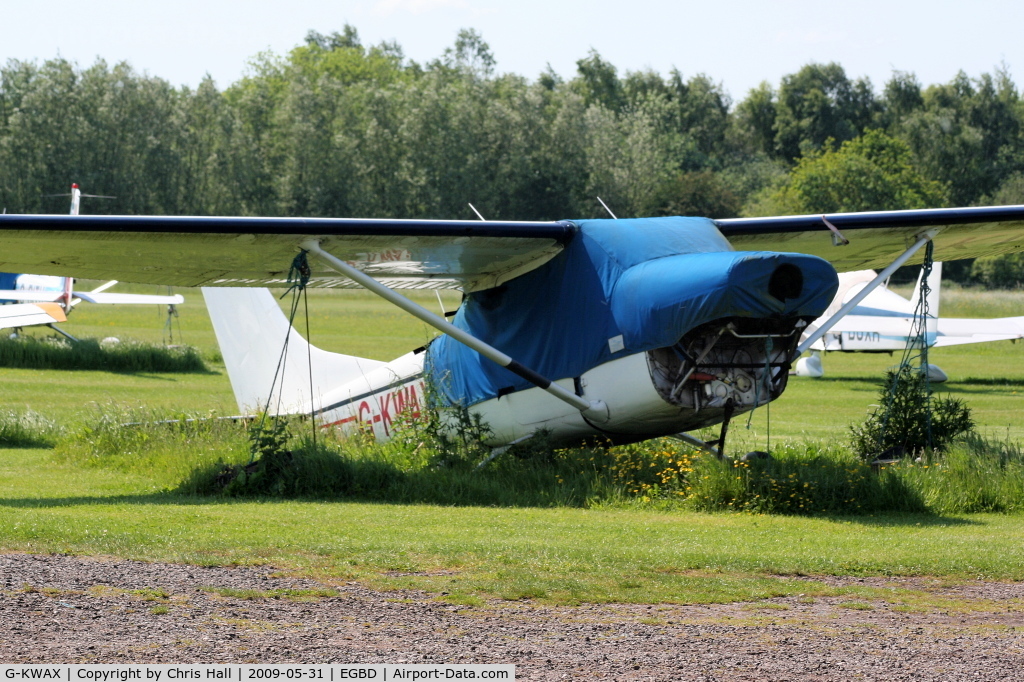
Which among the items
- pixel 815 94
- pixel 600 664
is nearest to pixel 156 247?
pixel 600 664

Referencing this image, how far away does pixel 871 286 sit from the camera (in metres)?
11.1

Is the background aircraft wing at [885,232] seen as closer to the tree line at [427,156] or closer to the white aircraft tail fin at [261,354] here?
the white aircraft tail fin at [261,354]

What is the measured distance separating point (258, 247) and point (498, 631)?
18.5 ft

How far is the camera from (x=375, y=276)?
11797mm

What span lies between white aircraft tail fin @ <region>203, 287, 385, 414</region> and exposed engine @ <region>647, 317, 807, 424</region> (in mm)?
5422

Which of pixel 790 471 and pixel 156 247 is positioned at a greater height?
pixel 156 247

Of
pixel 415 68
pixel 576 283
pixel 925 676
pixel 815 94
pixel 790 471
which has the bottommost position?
pixel 925 676

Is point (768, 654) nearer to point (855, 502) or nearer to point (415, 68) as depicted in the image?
point (855, 502)

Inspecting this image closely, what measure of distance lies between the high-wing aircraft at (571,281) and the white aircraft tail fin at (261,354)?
92.1 inches

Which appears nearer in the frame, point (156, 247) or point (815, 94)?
point (156, 247)

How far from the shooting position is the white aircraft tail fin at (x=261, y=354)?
14.4 m

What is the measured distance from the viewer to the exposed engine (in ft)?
30.9

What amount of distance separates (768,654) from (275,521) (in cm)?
470

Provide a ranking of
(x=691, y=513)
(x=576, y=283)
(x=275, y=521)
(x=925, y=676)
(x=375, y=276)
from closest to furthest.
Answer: (x=925, y=676) < (x=275, y=521) < (x=691, y=513) < (x=576, y=283) < (x=375, y=276)
